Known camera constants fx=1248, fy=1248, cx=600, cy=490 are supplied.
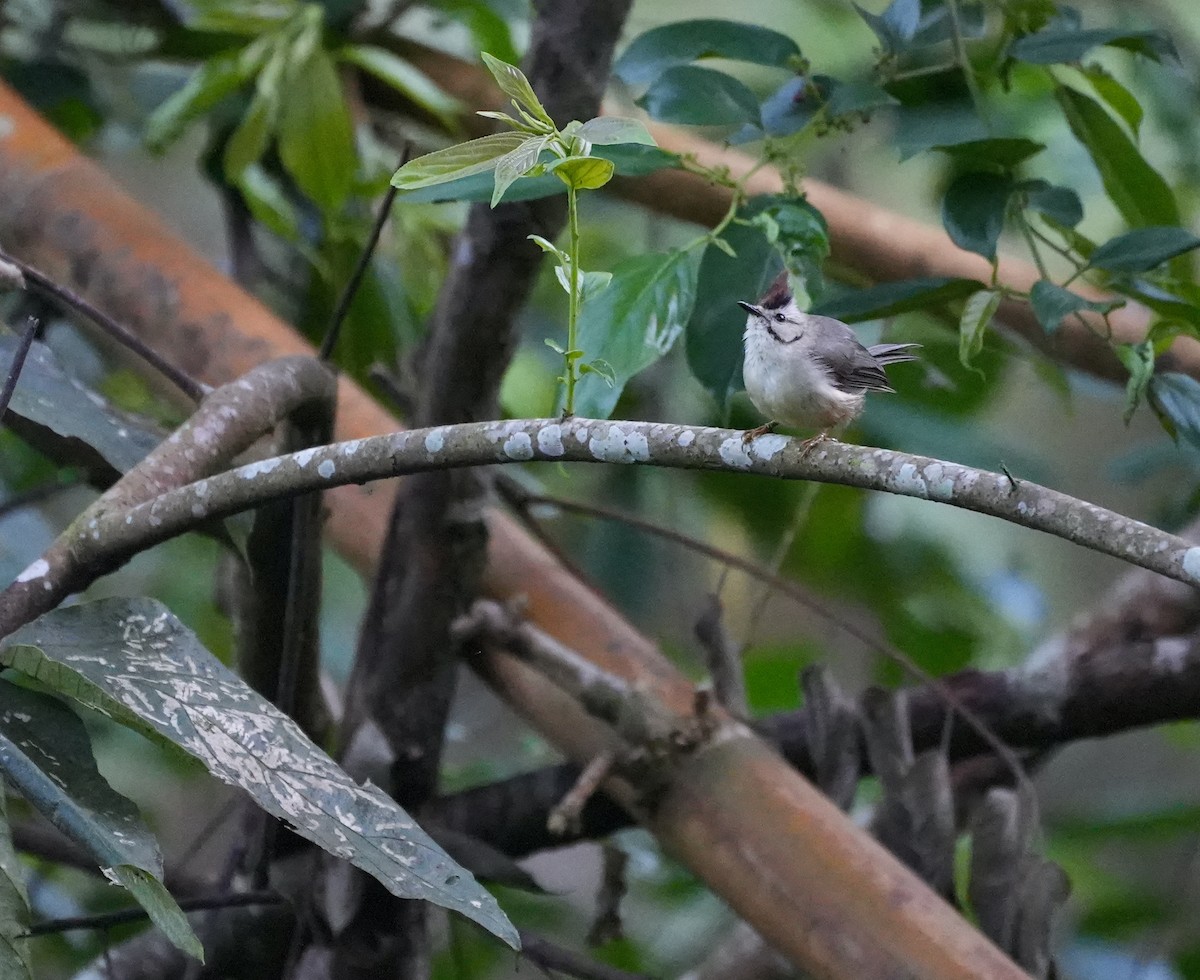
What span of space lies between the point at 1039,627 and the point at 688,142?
143 cm

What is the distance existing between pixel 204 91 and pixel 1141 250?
1.10m

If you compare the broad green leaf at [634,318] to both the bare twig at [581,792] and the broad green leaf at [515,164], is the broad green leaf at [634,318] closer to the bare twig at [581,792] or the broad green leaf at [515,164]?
the broad green leaf at [515,164]

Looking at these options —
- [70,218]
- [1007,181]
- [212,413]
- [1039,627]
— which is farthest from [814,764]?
[1039,627]

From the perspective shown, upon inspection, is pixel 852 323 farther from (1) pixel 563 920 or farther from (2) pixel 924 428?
(1) pixel 563 920

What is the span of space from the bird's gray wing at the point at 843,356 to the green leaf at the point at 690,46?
24 cm

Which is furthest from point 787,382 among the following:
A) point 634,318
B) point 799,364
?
point 634,318

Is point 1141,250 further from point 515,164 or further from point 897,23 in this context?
point 515,164

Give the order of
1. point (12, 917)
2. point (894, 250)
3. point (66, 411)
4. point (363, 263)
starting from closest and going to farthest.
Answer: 1. point (12, 917)
2. point (66, 411)
3. point (363, 263)
4. point (894, 250)

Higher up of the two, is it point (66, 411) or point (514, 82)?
point (514, 82)

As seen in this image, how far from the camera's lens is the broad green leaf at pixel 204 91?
1.51 metres

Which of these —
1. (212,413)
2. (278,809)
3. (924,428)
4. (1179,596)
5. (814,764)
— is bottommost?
(814,764)

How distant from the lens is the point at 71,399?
897 millimetres

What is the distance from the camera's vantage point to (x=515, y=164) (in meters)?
0.60

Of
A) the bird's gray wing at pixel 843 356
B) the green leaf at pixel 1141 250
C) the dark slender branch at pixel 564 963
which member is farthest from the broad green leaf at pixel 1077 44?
the dark slender branch at pixel 564 963
